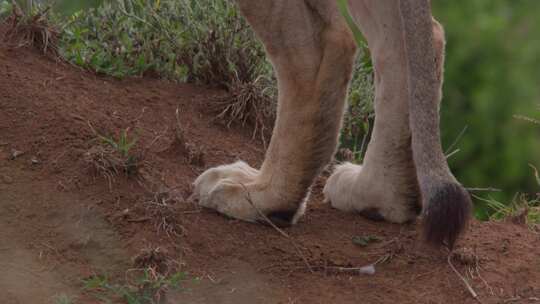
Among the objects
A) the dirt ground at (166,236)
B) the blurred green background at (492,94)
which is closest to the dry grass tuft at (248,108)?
the dirt ground at (166,236)

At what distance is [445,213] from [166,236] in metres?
0.95

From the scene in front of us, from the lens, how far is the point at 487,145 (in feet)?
28.4

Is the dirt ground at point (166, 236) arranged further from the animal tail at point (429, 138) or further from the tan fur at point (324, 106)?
the animal tail at point (429, 138)

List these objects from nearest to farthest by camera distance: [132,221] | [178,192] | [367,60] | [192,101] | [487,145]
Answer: [132,221] < [178,192] < [192,101] < [367,60] < [487,145]

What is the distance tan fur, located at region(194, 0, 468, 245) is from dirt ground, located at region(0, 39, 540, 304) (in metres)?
0.10

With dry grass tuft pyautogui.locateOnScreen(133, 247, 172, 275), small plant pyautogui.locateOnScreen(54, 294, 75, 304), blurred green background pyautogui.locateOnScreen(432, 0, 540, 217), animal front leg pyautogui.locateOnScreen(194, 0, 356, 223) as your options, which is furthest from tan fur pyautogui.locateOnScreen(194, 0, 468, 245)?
blurred green background pyautogui.locateOnScreen(432, 0, 540, 217)

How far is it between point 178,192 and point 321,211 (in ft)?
1.87

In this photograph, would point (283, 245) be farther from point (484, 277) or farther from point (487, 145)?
point (487, 145)

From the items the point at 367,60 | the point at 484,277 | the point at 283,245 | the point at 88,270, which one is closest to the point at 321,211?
the point at 283,245

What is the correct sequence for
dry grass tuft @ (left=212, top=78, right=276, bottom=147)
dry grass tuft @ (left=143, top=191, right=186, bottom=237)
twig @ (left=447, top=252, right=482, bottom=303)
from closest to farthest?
twig @ (left=447, top=252, right=482, bottom=303) → dry grass tuft @ (left=143, top=191, right=186, bottom=237) → dry grass tuft @ (left=212, top=78, right=276, bottom=147)

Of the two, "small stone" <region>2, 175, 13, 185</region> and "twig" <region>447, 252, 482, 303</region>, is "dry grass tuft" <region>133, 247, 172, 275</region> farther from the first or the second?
"twig" <region>447, 252, 482, 303</region>

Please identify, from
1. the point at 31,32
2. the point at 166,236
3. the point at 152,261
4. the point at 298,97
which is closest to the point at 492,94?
the point at 31,32

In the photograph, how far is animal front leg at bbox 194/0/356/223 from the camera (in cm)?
429

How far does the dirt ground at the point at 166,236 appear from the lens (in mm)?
3857
